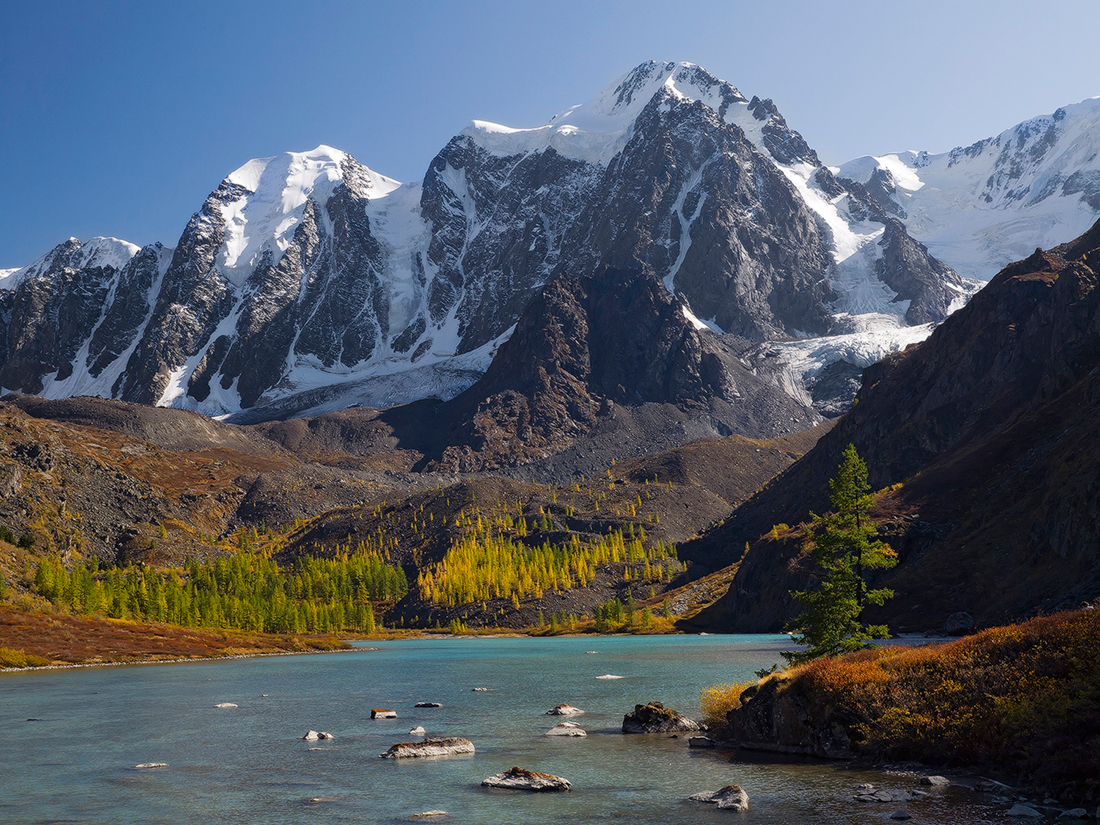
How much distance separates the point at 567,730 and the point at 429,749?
9413 millimetres

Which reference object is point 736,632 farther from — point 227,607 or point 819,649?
point 819,649

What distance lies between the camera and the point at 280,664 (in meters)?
134

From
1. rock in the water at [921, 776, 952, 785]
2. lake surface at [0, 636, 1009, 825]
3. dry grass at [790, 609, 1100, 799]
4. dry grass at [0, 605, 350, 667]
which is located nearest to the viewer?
dry grass at [790, 609, 1100, 799]

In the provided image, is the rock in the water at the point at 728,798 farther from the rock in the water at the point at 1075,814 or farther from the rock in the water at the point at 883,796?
the rock in the water at the point at 1075,814

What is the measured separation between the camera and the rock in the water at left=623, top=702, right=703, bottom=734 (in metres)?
53.3

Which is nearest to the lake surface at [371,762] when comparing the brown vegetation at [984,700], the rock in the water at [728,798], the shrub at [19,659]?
the rock in the water at [728,798]

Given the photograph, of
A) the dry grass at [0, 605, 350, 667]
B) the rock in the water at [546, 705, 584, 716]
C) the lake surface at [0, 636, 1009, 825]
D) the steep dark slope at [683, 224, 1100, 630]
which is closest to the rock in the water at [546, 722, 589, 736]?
the lake surface at [0, 636, 1009, 825]

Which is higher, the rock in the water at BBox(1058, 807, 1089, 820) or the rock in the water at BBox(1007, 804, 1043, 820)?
the rock in the water at BBox(1058, 807, 1089, 820)

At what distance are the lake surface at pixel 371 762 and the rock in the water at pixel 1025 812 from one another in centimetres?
62

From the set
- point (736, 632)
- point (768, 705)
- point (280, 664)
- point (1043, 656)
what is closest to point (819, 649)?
point (768, 705)

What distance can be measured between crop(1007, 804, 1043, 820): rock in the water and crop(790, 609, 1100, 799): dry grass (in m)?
1.89

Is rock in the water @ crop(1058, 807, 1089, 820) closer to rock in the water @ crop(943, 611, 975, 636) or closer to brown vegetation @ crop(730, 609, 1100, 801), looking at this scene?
brown vegetation @ crop(730, 609, 1100, 801)

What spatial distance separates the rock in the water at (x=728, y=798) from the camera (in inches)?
1296

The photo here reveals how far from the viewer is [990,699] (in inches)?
1453
